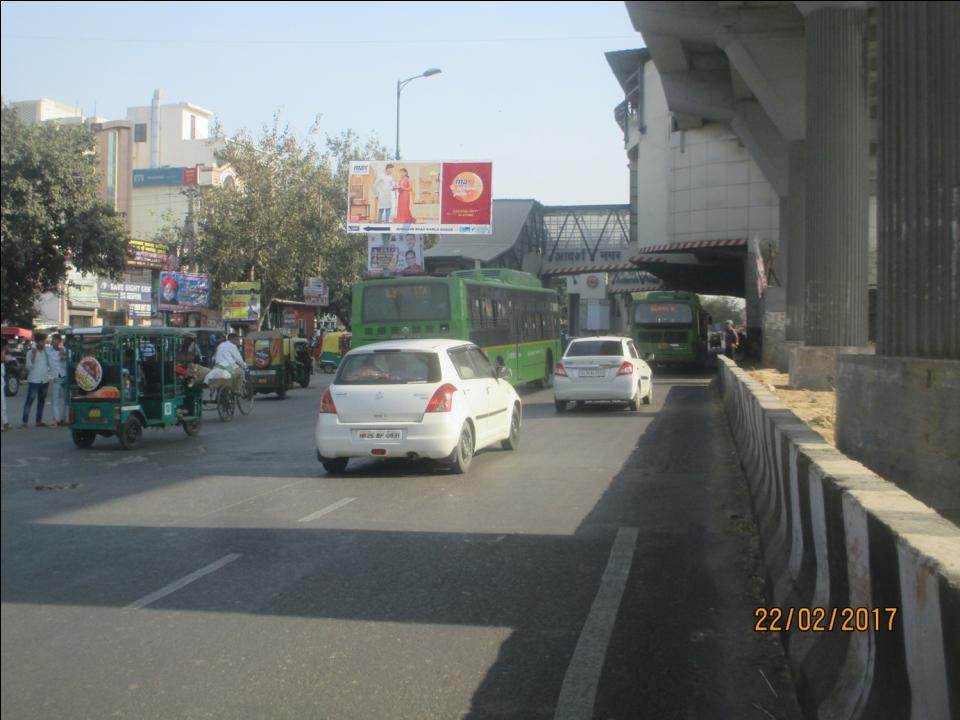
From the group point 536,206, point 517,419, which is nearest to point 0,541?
point 517,419

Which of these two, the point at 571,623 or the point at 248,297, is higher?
the point at 248,297

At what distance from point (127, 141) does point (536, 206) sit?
7011cm

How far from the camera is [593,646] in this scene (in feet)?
17.1

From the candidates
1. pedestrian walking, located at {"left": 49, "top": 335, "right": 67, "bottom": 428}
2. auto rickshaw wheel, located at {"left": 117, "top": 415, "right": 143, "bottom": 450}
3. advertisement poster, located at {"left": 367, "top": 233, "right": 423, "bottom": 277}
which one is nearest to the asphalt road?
auto rickshaw wheel, located at {"left": 117, "top": 415, "right": 143, "bottom": 450}

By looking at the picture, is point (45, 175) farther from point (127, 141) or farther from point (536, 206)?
point (536, 206)

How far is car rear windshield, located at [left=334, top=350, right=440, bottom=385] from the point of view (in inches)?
455

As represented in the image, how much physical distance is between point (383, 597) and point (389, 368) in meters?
5.70

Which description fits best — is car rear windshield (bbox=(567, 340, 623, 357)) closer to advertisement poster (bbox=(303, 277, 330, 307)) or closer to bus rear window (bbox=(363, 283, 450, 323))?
bus rear window (bbox=(363, 283, 450, 323))

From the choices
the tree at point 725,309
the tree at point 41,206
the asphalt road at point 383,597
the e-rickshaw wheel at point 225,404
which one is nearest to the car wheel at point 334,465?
the asphalt road at point 383,597

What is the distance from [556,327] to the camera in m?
31.4

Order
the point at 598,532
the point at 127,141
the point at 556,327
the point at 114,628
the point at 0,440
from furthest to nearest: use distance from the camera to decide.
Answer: the point at 556,327
the point at 598,532
the point at 114,628
the point at 0,440
the point at 127,141

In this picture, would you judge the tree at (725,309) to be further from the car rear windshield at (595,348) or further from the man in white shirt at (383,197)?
the car rear windshield at (595,348)
